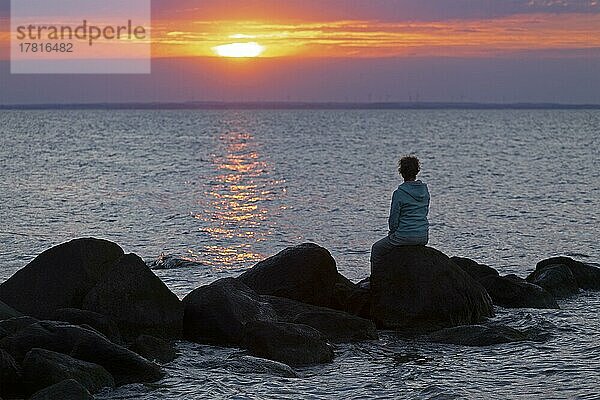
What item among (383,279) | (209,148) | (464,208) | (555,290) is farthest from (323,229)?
(209,148)

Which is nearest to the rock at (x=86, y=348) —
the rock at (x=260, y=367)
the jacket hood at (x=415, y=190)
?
the rock at (x=260, y=367)

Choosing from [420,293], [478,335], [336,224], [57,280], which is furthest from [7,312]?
[336,224]

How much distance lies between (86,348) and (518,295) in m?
8.56

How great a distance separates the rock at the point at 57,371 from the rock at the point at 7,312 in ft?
8.50

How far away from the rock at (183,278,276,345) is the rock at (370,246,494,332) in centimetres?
207

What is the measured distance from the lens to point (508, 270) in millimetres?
21859

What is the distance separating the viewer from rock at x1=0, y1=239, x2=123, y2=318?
14406 mm

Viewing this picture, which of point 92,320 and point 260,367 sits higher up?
point 92,320

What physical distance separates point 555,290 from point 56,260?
964cm

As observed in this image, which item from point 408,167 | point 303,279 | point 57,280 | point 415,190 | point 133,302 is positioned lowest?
point 133,302

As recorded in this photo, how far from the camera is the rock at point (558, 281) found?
17.9 m

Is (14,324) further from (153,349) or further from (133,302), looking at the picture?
(153,349)

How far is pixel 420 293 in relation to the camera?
14.9m

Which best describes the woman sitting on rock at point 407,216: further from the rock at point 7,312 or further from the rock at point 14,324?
the rock at point 7,312
